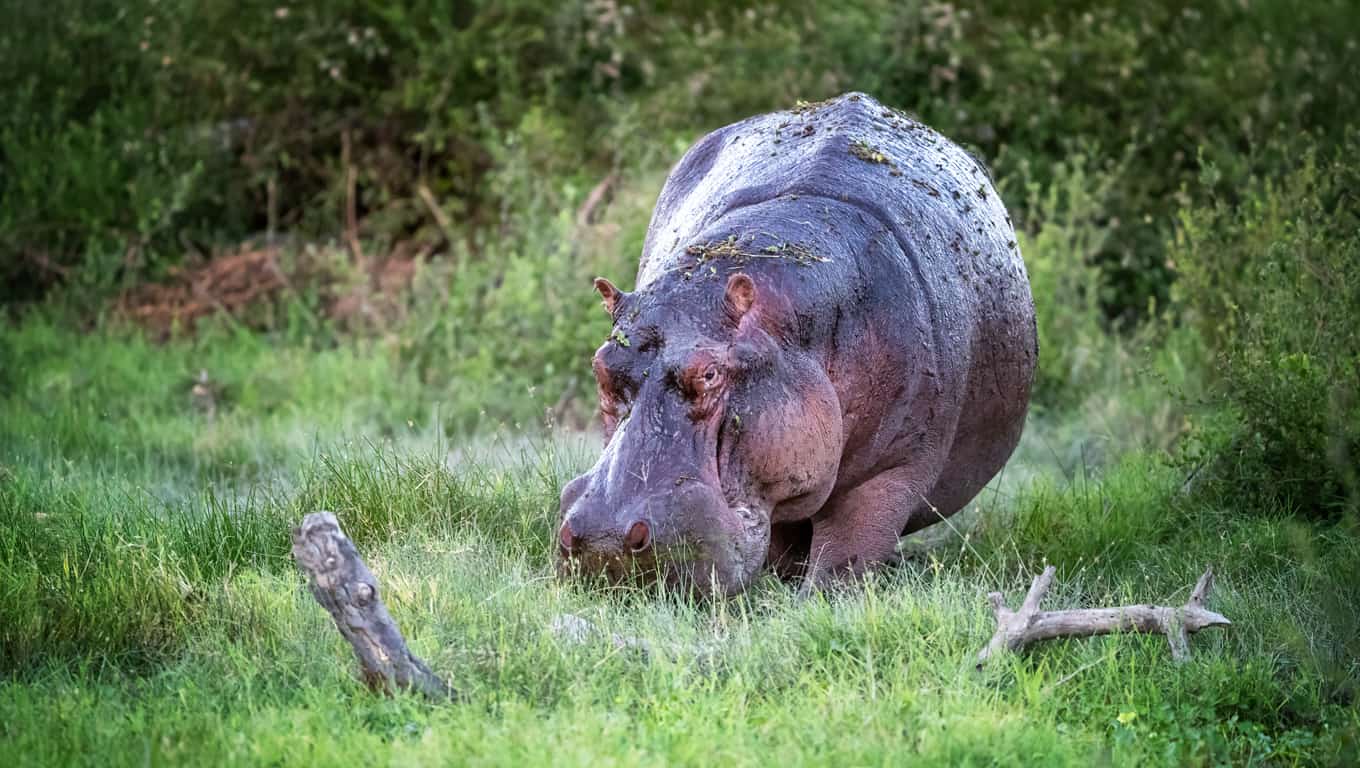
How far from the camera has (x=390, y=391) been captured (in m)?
10.3

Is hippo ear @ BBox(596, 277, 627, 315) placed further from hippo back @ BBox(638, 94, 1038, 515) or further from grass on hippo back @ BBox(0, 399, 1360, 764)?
grass on hippo back @ BBox(0, 399, 1360, 764)

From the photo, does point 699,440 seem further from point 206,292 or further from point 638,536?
point 206,292

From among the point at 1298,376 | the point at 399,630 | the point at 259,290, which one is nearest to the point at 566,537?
the point at 399,630

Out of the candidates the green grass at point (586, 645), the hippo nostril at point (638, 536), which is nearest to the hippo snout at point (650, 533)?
the hippo nostril at point (638, 536)

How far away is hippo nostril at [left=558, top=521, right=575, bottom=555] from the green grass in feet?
0.68

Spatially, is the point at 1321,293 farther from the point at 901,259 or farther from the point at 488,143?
the point at 488,143

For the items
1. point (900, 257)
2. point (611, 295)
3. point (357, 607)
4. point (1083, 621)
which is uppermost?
point (900, 257)

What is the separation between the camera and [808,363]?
5.29 m

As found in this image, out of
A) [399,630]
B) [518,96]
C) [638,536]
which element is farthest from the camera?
[518,96]

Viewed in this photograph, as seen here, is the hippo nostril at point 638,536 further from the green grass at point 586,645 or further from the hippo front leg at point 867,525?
the hippo front leg at point 867,525

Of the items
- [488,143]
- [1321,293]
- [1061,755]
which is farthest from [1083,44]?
[1061,755]

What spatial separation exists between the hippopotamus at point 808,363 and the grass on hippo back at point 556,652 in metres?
0.27

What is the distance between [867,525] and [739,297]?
1.00m

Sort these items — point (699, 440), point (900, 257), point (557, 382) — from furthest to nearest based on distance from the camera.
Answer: point (557, 382) < point (900, 257) < point (699, 440)
